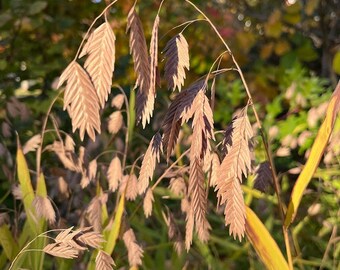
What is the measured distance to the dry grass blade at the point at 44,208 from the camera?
1568 mm

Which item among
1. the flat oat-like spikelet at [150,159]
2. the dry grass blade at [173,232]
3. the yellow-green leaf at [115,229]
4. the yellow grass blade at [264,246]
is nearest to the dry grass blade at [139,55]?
the flat oat-like spikelet at [150,159]

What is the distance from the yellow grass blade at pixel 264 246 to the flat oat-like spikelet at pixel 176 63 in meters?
0.33

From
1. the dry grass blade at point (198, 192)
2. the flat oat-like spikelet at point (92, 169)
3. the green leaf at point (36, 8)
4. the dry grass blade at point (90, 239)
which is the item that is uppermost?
the dry grass blade at point (198, 192)

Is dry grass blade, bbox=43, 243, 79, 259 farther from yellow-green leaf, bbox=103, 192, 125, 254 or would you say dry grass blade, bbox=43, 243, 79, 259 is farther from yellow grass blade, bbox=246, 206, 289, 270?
yellow-green leaf, bbox=103, 192, 125, 254

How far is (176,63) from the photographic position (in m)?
1.11

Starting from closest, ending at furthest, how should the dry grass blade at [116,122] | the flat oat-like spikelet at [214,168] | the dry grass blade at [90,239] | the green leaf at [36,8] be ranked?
the dry grass blade at [90,239], the flat oat-like spikelet at [214,168], the dry grass blade at [116,122], the green leaf at [36,8]

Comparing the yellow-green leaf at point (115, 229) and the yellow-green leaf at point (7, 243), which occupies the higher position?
the yellow-green leaf at point (115, 229)

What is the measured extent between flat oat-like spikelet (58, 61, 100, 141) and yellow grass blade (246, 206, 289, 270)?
1.31 feet

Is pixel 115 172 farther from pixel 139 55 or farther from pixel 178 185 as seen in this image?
pixel 139 55

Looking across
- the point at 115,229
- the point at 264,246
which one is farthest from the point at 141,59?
the point at 115,229

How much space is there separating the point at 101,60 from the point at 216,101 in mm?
2805

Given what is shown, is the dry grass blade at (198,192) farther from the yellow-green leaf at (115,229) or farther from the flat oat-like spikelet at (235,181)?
the yellow-green leaf at (115,229)

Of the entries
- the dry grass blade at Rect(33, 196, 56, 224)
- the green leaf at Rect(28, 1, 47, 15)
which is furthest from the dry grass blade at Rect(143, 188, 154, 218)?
the green leaf at Rect(28, 1, 47, 15)

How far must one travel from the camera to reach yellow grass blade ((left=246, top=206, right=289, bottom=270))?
1.29 metres
